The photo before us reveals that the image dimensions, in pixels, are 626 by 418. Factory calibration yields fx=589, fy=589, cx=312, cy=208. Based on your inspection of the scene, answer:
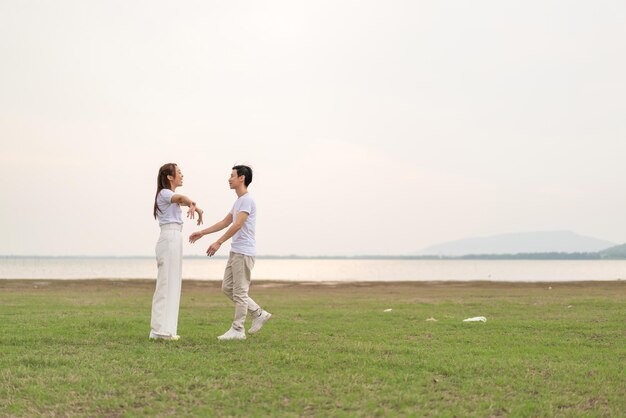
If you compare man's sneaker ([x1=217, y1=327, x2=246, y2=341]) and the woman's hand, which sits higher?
the woman's hand

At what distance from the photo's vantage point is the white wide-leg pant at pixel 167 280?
9727mm

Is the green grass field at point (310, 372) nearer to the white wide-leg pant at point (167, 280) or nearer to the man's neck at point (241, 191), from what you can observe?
the white wide-leg pant at point (167, 280)

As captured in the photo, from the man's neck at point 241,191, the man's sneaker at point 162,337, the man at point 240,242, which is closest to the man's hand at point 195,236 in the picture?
the man at point 240,242

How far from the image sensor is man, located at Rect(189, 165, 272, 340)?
9812 millimetres

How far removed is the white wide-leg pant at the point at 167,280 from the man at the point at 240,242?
0.33 meters

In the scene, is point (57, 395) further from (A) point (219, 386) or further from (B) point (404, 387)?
(B) point (404, 387)

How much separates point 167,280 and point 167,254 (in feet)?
1.40

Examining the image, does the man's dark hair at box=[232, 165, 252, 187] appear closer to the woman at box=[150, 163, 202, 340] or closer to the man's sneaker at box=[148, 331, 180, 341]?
the woman at box=[150, 163, 202, 340]

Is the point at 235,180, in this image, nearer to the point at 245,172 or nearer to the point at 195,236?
the point at 245,172

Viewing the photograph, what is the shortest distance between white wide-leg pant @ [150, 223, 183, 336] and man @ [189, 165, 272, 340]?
33 centimetres

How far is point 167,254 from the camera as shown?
9.74 m

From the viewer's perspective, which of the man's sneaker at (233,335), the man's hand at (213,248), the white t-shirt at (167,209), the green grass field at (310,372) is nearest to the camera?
the green grass field at (310,372)

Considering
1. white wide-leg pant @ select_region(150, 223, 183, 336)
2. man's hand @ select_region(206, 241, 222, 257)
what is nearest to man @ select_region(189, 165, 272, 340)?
man's hand @ select_region(206, 241, 222, 257)

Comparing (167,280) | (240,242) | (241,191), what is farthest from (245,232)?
(167,280)
